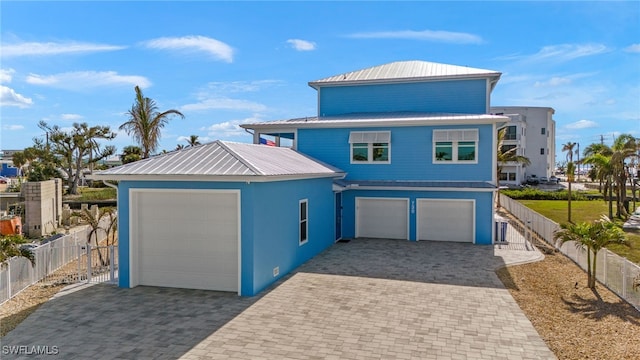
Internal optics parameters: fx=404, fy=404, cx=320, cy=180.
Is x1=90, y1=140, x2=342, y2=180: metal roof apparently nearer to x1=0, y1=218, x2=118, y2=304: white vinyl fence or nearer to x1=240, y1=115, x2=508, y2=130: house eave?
x1=0, y1=218, x2=118, y2=304: white vinyl fence

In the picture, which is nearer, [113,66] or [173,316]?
[173,316]

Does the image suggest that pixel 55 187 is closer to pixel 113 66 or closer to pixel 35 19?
pixel 113 66

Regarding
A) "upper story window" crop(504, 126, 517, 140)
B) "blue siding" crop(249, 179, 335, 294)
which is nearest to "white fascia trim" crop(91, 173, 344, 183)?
"blue siding" crop(249, 179, 335, 294)

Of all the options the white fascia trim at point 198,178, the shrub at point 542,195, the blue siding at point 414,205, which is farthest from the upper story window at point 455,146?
the shrub at point 542,195

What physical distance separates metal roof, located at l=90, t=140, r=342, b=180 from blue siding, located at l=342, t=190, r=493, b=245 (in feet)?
18.1

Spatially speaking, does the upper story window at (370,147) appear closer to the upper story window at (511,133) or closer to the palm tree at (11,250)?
the palm tree at (11,250)

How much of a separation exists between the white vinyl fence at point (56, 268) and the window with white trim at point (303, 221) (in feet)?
18.1

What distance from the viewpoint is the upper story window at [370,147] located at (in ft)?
57.9

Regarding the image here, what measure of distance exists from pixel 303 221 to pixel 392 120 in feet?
21.7

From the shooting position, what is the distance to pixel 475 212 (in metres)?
16.8

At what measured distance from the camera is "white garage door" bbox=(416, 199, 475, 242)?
16953 mm

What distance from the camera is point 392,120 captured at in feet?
56.6

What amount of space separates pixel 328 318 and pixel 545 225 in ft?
42.0

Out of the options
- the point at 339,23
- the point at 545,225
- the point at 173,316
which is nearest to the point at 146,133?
the point at 339,23
